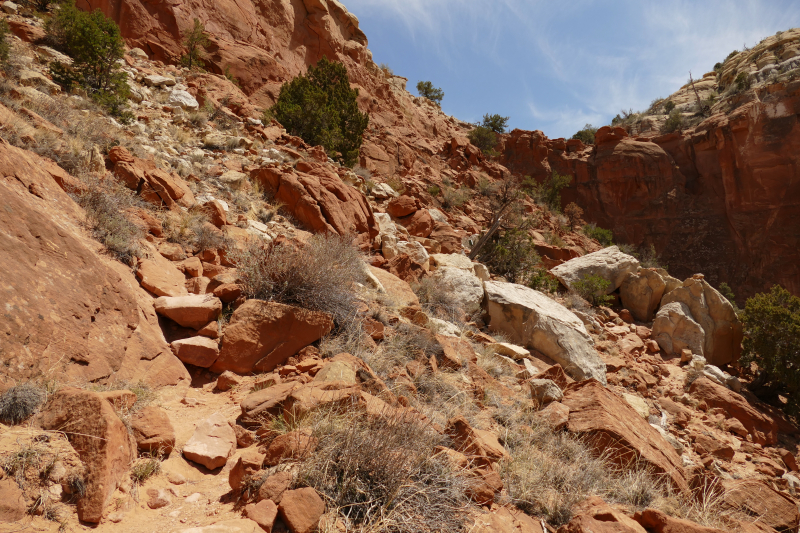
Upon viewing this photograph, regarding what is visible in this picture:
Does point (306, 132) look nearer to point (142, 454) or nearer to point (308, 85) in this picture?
point (308, 85)

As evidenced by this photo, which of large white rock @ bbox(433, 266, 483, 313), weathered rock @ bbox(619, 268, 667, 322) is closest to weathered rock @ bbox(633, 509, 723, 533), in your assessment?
large white rock @ bbox(433, 266, 483, 313)

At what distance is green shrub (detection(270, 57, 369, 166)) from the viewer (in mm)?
13062

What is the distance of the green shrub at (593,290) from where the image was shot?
40.1ft

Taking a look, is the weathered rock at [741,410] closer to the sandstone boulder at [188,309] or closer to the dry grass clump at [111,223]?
the sandstone boulder at [188,309]

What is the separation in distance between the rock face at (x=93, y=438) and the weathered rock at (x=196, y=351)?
4.50 feet

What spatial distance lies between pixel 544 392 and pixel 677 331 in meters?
7.89

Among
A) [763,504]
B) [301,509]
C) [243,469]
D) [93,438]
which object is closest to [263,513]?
[301,509]

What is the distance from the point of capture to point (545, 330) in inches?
307

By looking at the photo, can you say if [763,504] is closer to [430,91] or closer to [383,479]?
[383,479]

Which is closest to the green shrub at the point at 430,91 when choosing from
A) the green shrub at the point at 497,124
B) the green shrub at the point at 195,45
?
the green shrub at the point at 497,124

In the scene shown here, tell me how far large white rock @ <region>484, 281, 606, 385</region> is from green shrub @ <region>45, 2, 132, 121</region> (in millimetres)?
8239

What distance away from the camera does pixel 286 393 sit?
303 centimetres

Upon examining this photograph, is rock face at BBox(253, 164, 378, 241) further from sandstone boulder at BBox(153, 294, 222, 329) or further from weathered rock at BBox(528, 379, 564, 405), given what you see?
weathered rock at BBox(528, 379, 564, 405)

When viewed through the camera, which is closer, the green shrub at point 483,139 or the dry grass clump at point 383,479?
the dry grass clump at point 383,479
